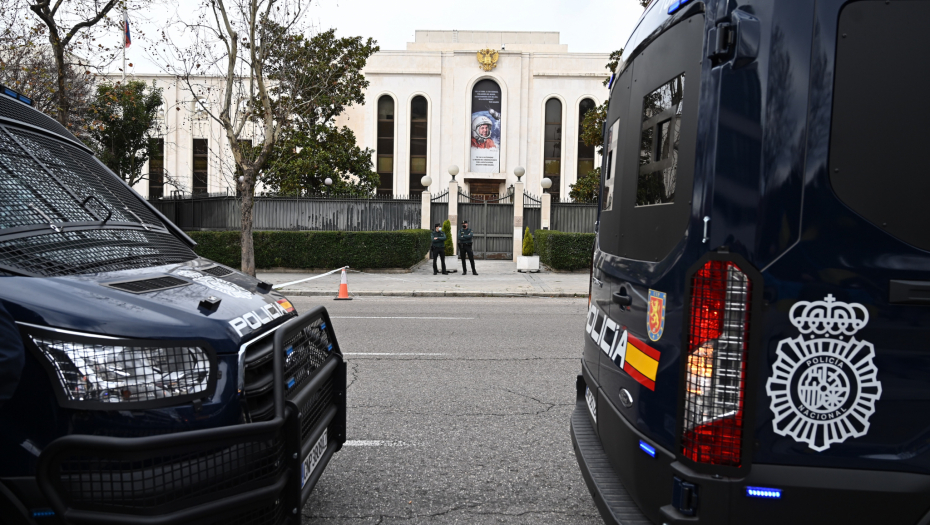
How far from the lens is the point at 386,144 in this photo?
47.5 m

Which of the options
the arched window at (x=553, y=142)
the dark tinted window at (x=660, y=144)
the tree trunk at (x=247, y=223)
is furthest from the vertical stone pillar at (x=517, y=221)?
the dark tinted window at (x=660, y=144)

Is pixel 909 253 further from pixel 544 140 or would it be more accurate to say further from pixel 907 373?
pixel 544 140

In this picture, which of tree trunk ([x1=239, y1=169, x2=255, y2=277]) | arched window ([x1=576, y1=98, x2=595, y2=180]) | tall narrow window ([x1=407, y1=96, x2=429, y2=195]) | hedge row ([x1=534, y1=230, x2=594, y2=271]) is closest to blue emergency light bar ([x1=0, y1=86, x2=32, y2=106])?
tree trunk ([x1=239, y1=169, x2=255, y2=277])

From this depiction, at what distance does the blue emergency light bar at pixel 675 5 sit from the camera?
243cm

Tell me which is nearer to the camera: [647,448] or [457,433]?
[647,448]

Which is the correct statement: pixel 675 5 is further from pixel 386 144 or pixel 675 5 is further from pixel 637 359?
pixel 386 144

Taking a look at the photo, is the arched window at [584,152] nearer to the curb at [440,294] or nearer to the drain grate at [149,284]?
the curb at [440,294]

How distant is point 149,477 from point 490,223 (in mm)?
25923

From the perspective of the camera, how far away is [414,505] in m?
3.55

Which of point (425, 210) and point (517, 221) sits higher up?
point (425, 210)

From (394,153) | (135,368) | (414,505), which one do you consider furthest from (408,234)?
(394,153)

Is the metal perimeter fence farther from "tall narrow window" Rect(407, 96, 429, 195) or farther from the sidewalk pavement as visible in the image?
"tall narrow window" Rect(407, 96, 429, 195)

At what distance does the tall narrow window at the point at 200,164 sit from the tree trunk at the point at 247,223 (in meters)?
34.6

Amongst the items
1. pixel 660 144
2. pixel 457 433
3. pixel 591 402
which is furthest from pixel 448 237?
pixel 660 144
